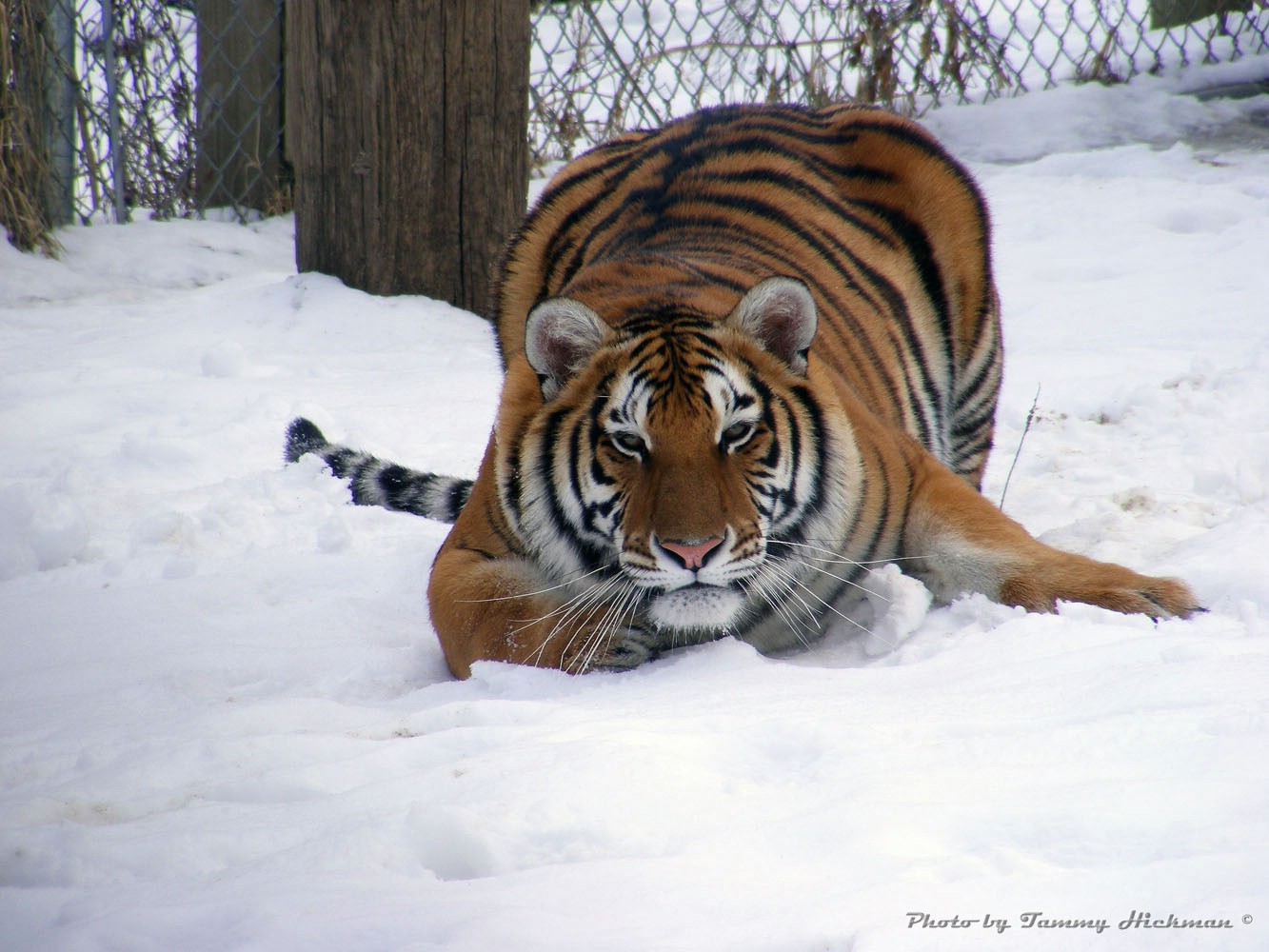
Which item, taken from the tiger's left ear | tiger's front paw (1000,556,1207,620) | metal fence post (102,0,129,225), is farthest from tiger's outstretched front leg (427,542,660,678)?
metal fence post (102,0,129,225)

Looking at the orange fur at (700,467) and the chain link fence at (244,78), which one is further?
the chain link fence at (244,78)

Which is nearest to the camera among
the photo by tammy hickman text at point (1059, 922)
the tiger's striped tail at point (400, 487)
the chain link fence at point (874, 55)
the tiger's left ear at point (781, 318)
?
the photo by tammy hickman text at point (1059, 922)

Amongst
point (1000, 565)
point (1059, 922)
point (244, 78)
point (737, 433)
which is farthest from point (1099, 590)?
point (244, 78)

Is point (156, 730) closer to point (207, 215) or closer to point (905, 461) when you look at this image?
point (905, 461)

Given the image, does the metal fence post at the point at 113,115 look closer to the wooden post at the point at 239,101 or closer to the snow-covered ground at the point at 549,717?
the wooden post at the point at 239,101

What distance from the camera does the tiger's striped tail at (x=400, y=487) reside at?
3027 millimetres

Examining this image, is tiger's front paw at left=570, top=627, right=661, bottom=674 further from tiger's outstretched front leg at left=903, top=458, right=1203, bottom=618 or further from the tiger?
tiger's outstretched front leg at left=903, top=458, right=1203, bottom=618

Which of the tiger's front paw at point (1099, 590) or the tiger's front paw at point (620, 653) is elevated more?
the tiger's front paw at point (1099, 590)

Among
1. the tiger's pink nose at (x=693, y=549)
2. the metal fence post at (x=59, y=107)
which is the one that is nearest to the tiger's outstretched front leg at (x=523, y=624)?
the tiger's pink nose at (x=693, y=549)

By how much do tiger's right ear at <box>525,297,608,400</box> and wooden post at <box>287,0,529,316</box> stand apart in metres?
2.27

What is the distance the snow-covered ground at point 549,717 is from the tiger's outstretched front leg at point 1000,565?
0.07 meters

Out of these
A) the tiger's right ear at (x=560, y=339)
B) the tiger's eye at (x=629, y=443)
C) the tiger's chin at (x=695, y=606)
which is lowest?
the tiger's chin at (x=695, y=606)

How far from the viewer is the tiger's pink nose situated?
1935mm

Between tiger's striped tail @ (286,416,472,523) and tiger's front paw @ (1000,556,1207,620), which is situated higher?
tiger's front paw @ (1000,556,1207,620)
